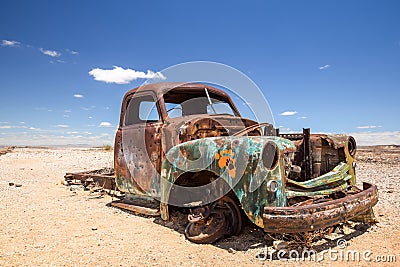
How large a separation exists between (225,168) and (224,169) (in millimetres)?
19

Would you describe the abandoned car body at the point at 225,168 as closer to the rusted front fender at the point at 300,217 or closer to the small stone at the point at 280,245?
the rusted front fender at the point at 300,217

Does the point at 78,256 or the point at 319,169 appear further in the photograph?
the point at 319,169

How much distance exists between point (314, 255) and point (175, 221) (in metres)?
1.98

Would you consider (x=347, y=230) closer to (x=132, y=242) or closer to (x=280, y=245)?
(x=280, y=245)

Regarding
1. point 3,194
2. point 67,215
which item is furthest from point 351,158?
point 3,194

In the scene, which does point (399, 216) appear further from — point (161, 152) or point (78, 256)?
point (78, 256)

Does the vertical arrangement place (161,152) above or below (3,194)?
above

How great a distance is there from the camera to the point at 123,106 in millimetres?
5562

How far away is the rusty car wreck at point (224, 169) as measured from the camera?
3076 mm

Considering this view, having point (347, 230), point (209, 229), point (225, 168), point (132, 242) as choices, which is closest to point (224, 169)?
point (225, 168)

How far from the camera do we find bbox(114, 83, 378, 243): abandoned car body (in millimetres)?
3076

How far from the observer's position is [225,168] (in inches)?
132

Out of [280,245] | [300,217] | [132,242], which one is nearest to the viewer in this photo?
[300,217]

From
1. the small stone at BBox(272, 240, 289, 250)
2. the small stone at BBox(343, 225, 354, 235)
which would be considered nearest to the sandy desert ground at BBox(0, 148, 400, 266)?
the small stone at BBox(343, 225, 354, 235)
